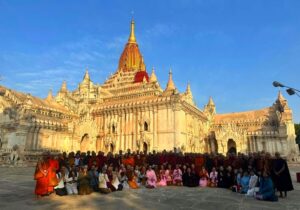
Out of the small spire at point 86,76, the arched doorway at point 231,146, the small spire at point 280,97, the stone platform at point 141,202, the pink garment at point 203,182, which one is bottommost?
the stone platform at point 141,202

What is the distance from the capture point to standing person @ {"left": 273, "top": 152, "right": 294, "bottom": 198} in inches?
417

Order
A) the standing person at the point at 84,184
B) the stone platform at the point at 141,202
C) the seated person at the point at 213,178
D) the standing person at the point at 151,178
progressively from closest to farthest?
the stone platform at the point at 141,202 < the standing person at the point at 84,184 < the standing person at the point at 151,178 < the seated person at the point at 213,178

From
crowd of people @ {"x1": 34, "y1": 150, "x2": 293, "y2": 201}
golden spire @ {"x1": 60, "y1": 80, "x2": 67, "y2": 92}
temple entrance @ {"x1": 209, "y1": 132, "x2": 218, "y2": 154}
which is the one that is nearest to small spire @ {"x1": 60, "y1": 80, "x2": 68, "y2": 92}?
golden spire @ {"x1": 60, "y1": 80, "x2": 67, "y2": 92}

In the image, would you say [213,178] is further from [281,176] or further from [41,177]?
[41,177]

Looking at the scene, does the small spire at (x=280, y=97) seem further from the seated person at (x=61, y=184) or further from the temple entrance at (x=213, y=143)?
the seated person at (x=61, y=184)

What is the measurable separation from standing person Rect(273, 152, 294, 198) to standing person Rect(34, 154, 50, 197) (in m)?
9.66

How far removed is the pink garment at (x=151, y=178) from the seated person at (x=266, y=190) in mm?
5570

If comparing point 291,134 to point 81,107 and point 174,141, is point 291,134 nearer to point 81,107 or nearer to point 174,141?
point 174,141

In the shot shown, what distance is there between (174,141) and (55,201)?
2600cm

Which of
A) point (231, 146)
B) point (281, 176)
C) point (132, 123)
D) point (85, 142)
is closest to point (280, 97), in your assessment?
point (231, 146)

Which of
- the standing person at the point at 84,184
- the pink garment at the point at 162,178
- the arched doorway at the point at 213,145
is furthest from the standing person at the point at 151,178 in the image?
the arched doorway at the point at 213,145

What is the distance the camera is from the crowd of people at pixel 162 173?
1064 centimetres

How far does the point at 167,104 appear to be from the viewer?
36469mm

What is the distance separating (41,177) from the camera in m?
10.5
